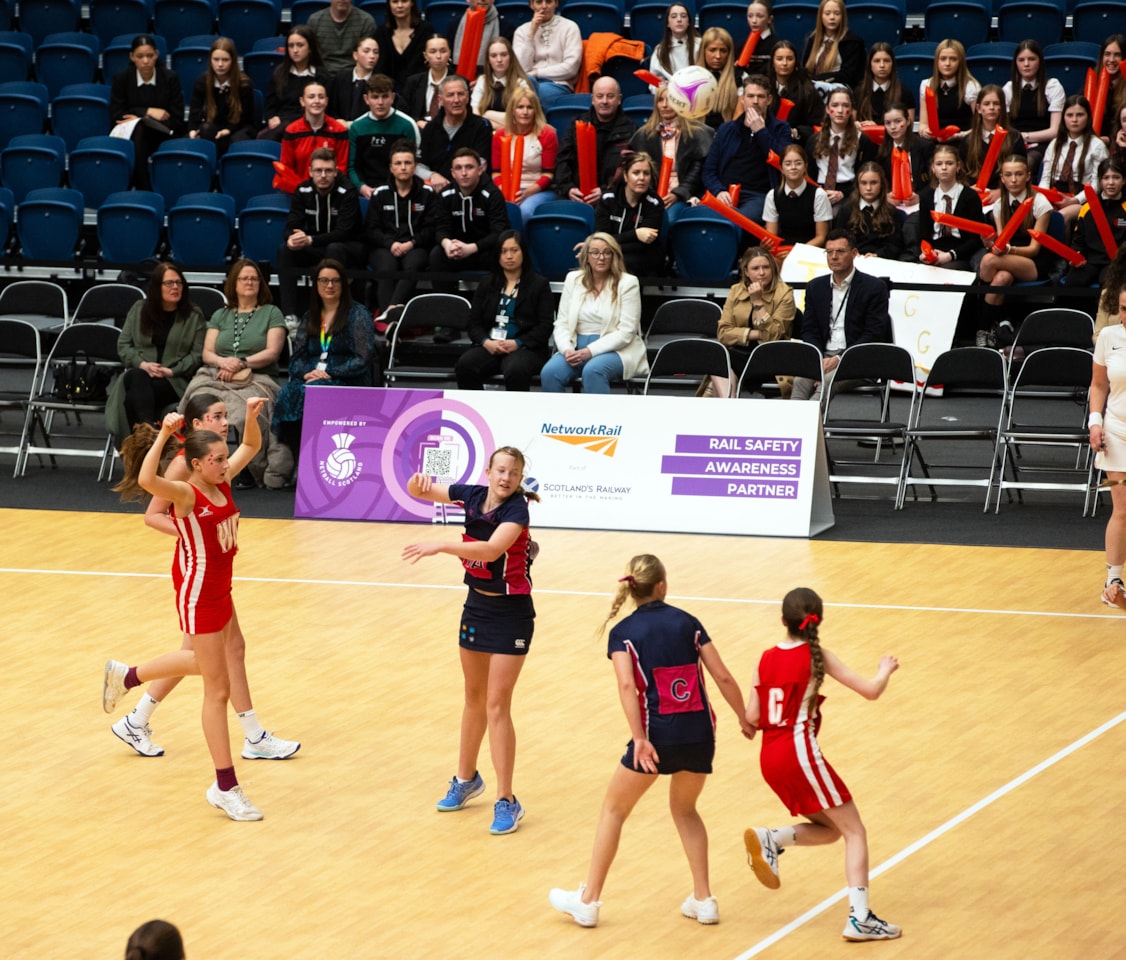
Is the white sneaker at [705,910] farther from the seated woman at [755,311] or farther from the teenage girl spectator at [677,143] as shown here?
the teenage girl spectator at [677,143]

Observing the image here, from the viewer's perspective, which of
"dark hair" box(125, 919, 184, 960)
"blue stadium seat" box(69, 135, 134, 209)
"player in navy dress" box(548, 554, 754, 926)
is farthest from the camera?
"blue stadium seat" box(69, 135, 134, 209)

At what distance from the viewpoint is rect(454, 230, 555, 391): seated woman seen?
43.7 feet

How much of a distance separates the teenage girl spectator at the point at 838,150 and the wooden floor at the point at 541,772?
4.38 m

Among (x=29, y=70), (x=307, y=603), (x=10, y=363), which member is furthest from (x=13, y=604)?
(x=29, y=70)

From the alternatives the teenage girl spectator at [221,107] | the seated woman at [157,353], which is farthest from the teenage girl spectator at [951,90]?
the seated woman at [157,353]

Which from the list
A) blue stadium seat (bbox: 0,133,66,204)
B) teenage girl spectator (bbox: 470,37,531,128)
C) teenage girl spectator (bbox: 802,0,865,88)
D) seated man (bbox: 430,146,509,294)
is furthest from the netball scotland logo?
teenage girl spectator (bbox: 802,0,865,88)

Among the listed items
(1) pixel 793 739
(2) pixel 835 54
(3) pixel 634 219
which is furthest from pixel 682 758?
(2) pixel 835 54

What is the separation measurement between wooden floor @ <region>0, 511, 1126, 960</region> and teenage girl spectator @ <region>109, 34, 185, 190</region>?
6.16 m

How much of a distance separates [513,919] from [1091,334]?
8.89 metres

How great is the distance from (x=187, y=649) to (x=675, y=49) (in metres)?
9.87

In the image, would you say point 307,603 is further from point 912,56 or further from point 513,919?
point 912,56

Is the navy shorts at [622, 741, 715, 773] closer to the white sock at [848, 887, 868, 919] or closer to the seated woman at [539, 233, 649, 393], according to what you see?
the white sock at [848, 887, 868, 919]

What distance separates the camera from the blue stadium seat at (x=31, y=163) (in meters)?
16.2

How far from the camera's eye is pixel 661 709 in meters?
5.77
